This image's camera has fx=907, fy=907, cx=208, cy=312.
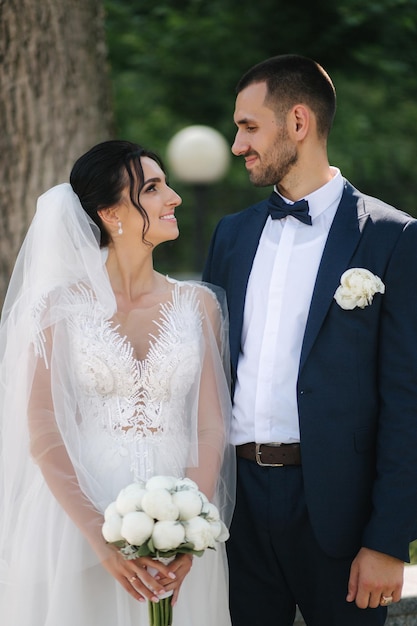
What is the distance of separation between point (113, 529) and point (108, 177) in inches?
54.2

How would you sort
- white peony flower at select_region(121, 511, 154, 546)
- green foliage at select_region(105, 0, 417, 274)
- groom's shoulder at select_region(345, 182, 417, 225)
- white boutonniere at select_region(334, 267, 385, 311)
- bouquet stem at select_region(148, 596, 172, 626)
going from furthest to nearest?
green foliage at select_region(105, 0, 417, 274)
groom's shoulder at select_region(345, 182, 417, 225)
white boutonniere at select_region(334, 267, 385, 311)
bouquet stem at select_region(148, 596, 172, 626)
white peony flower at select_region(121, 511, 154, 546)

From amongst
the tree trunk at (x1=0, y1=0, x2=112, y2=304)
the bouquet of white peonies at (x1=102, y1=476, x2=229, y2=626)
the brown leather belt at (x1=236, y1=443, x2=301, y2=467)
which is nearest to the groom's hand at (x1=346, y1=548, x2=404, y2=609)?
the brown leather belt at (x1=236, y1=443, x2=301, y2=467)

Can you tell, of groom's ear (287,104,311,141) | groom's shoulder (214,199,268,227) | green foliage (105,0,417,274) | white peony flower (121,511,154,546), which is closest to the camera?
white peony flower (121,511,154,546)

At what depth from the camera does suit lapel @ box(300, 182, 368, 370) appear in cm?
326

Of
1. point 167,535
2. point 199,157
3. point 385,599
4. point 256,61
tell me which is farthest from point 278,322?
point 199,157

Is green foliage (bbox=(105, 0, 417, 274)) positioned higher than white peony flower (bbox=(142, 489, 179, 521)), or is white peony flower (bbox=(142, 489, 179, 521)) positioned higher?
green foliage (bbox=(105, 0, 417, 274))

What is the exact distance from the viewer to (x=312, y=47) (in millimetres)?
7789

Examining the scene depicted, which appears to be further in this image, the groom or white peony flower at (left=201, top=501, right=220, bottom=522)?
the groom

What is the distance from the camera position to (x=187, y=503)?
2.83 meters

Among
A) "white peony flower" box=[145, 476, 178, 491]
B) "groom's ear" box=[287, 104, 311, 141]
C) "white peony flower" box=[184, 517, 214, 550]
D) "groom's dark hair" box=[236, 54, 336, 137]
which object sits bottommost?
"white peony flower" box=[184, 517, 214, 550]

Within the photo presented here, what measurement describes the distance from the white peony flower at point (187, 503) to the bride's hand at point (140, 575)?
0.22m

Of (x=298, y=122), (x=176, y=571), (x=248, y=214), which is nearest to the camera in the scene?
(x=176, y=571)

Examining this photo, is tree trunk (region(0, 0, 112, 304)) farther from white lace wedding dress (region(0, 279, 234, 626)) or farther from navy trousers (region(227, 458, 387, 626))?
navy trousers (region(227, 458, 387, 626))

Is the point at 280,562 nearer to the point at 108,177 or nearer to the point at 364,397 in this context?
the point at 364,397
